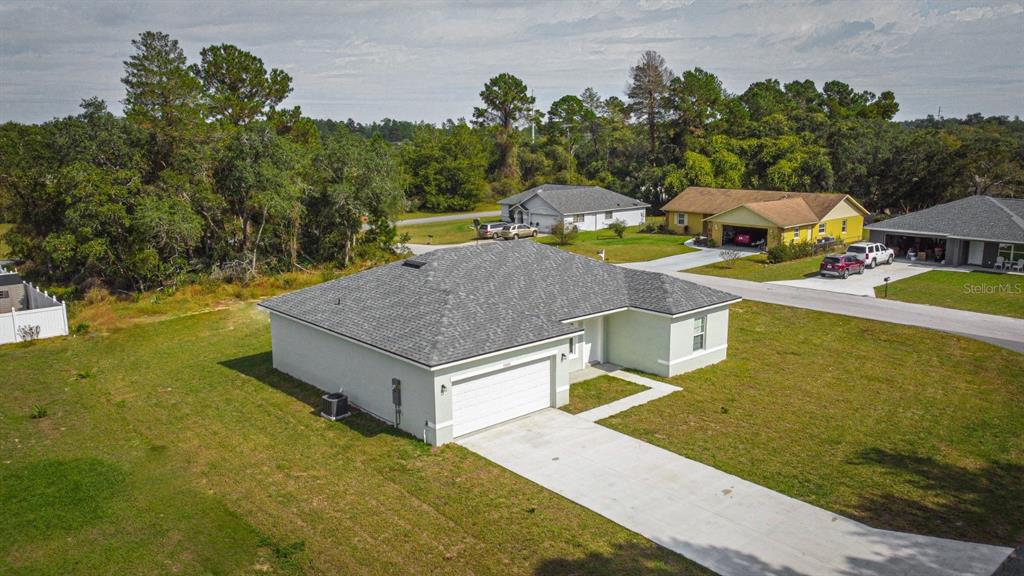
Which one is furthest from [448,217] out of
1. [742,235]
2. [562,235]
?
[742,235]

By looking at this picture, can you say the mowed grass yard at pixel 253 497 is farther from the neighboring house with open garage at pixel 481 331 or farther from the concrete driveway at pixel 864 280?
the concrete driveway at pixel 864 280

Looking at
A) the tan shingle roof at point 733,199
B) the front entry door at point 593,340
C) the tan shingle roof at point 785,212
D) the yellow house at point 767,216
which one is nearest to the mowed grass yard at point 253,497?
the front entry door at point 593,340

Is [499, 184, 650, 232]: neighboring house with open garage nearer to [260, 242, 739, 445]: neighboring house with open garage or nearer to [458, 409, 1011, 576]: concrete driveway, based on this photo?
[260, 242, 739, 445]: neighboring house with open garage

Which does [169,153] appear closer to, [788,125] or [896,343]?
[896,343]

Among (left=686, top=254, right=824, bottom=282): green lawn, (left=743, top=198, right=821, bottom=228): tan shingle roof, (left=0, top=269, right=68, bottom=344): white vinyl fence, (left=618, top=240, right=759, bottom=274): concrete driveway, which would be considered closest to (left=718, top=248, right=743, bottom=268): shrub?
(left=686, top=254, right=824, bottom=282): green lawn

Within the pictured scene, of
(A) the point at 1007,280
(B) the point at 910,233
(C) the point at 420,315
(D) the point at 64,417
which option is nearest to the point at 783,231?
(B) the point at 910,233
